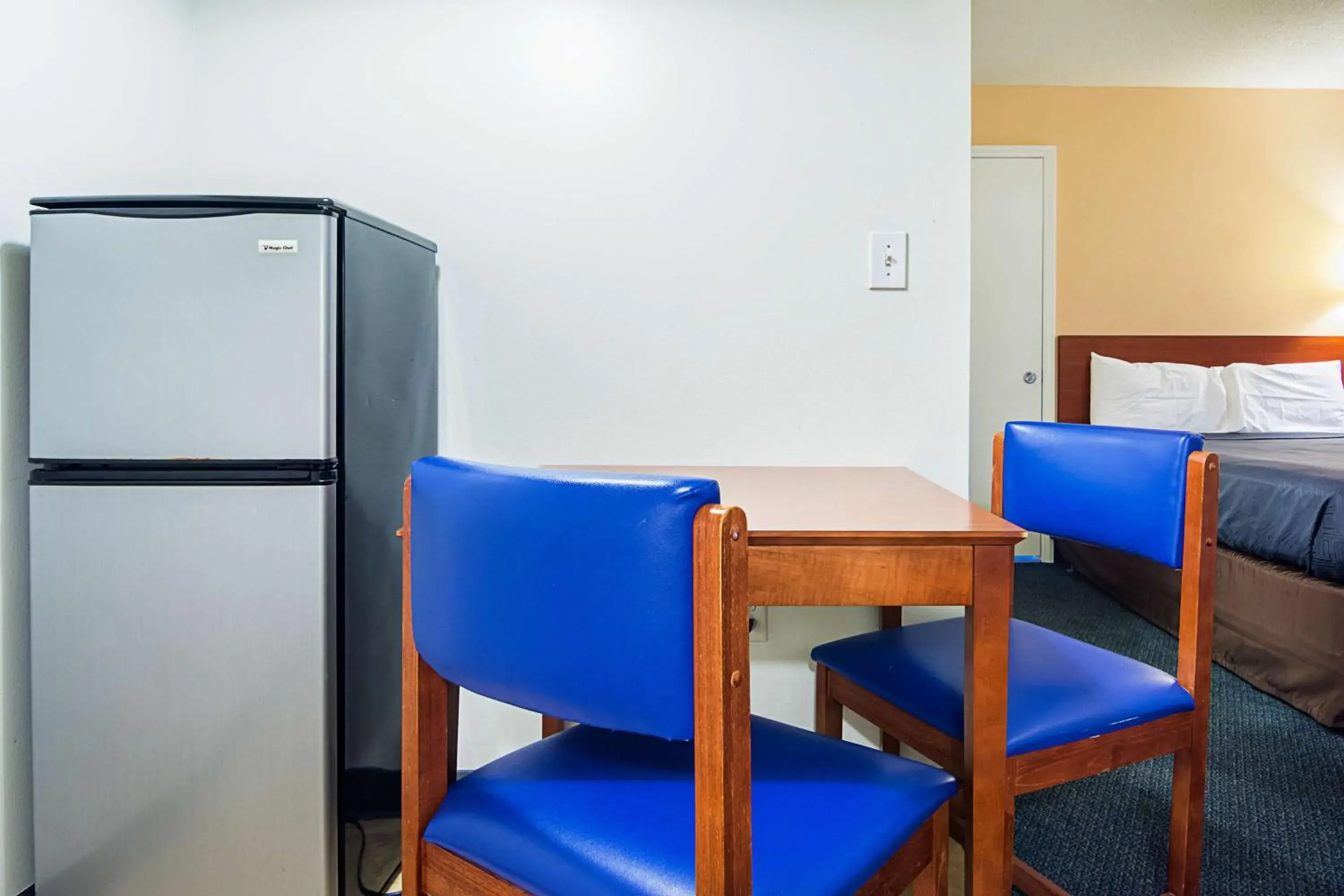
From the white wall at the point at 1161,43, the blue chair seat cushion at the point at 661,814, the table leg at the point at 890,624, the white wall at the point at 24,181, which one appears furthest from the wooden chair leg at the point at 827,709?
the white wall at the point at 1161,43

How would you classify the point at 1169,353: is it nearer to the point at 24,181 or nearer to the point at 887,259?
the point at 887,259

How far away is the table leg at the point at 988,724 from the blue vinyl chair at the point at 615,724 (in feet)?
0.30

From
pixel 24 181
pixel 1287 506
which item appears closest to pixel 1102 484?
pixel 1287 506

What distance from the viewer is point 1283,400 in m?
3.54

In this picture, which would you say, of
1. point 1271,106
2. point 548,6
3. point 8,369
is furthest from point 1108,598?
point 8,369

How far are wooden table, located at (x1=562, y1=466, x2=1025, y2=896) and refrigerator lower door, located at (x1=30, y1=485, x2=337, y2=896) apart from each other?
29.9 inches

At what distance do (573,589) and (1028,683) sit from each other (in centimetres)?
85

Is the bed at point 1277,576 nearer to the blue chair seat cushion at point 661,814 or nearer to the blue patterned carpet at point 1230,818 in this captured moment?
the blue patterned carpet at point 1230,818

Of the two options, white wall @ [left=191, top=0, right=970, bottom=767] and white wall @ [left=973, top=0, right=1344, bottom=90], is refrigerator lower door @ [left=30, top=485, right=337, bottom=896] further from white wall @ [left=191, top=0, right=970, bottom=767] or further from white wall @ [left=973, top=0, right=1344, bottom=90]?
white wall @ [left=973, top=0, right=1344, bottom=90]

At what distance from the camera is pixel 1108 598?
3.38 m

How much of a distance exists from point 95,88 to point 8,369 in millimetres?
588

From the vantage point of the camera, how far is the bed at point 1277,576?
206 centimetres

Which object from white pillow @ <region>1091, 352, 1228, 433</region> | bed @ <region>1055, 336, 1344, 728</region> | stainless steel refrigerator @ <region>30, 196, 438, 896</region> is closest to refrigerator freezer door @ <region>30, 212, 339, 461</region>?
stainless steel refrigerator @ <region>30, 196, 438, 896</region>

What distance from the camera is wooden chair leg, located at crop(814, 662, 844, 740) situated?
1.36 m
